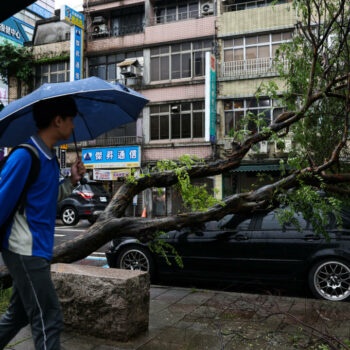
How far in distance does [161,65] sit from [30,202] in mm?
22675

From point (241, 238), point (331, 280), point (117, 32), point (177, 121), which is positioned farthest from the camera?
point (117, 32)

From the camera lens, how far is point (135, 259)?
725 cm

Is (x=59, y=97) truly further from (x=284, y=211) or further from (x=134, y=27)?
(x=134, y=27)

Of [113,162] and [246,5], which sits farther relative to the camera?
[113,162]

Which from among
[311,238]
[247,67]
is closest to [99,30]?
[247,67]

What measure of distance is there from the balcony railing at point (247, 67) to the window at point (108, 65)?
19.5 feet

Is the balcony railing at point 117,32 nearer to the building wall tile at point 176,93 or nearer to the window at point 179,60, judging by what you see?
the window at point 179,60

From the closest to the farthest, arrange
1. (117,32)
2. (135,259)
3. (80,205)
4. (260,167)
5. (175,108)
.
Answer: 1. (135,259)
2. (80,205)
3. (260,167)
4. (175,108)
5. (117,32)

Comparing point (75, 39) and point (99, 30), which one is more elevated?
point (99, 30)

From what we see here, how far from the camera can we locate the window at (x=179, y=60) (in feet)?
75.3

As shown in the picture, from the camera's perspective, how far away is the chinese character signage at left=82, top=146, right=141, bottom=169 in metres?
23.7

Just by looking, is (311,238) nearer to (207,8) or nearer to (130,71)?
(130,71)

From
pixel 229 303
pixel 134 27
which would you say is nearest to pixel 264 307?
pixel 229 303

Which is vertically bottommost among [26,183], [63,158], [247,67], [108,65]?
[26,183]
